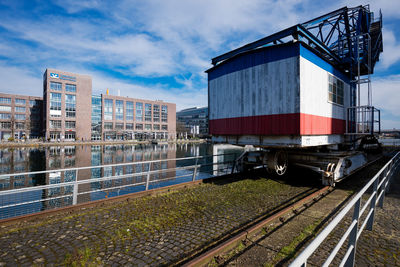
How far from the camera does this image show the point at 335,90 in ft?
35.9

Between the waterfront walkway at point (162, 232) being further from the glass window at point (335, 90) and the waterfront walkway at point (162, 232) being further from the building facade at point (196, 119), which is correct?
the building facade at point (196, 119)

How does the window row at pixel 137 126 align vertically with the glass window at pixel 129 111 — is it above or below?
below

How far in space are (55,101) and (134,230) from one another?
91.5m

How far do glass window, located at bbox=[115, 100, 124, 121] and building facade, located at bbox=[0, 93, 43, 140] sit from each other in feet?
113

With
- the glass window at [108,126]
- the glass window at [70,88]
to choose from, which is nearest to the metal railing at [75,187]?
the glass window at [70,88]

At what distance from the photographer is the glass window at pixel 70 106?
262 ft

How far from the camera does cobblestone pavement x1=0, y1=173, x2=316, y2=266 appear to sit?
13.6ft

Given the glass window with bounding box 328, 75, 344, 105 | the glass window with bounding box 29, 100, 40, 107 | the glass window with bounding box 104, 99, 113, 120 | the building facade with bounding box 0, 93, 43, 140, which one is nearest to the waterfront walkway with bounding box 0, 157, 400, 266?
the glass window with bounding box 328, 75, 344, 105

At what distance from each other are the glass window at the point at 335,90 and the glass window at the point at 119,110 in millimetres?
95692

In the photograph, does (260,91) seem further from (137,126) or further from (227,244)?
(137,126)

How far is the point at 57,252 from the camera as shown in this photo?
429 cm

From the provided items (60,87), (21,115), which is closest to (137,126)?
(60,87)

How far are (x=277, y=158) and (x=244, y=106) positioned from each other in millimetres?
3284

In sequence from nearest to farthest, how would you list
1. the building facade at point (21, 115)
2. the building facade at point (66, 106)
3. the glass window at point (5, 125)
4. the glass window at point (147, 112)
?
the building facade at point (66, 106), the building facade at point (21, 115), the glass window at point (5, 125), the glass window at point (147, 112)
